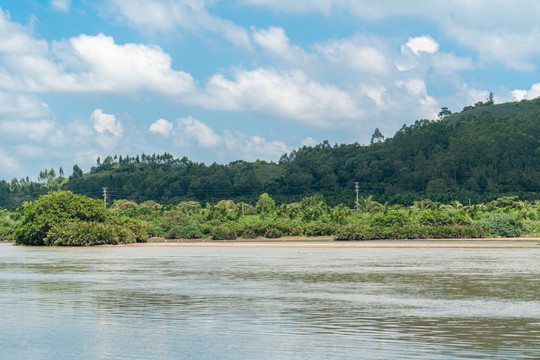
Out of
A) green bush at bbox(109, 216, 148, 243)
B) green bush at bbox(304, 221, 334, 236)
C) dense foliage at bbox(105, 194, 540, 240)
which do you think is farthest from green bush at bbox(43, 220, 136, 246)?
green bush at bbox(304, 221, 334, 236)

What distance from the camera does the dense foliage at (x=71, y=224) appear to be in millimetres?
63500

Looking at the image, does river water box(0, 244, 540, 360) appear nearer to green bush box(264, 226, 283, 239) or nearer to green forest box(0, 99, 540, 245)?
green forest box(0, 99, 540, 245)

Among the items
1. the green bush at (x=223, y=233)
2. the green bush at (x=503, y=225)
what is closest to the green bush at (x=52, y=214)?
the green bush at (x=223, y=233)

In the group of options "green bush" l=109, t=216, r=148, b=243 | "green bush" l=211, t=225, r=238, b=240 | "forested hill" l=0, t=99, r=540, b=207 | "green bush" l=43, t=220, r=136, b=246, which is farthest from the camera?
"forested hill" l=0, t=99, r=540, b=207

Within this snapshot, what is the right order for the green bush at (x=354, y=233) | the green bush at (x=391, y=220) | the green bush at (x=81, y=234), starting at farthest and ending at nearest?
the green bush at (x=391, y=220) → the green bush at (x=354, y=233) → the green bush at (x=81, y=234)

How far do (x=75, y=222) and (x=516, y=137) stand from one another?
462 feet

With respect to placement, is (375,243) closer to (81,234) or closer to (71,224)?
(81,234)

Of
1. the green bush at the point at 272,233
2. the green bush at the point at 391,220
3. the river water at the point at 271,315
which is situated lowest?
the river water at the point at 271,315

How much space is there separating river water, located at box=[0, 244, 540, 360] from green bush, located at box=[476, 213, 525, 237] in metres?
47.5

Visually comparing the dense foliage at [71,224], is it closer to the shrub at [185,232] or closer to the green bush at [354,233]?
the shrub at [185,232]

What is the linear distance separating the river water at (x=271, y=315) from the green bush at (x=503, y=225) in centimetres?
4751

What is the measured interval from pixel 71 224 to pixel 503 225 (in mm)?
47914

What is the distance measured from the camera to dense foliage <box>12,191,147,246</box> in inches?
2500

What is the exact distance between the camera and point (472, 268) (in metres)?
32.8
